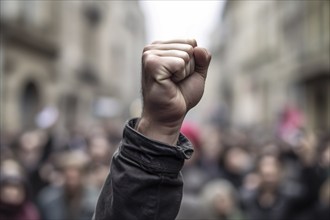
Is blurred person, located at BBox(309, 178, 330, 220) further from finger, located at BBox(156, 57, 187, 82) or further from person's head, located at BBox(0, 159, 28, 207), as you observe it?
finger, located at BBox(156, 57, 187, 82)

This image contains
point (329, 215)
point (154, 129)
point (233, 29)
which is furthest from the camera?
point (233, 29)

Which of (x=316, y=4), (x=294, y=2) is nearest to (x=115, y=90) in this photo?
(x=294, y=2)

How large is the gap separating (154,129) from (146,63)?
0.21 meters

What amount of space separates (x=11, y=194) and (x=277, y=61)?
2928 centimetres

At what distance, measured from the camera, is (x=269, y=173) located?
535 cm

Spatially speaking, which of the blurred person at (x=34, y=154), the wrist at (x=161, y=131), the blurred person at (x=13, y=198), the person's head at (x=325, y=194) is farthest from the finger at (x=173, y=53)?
the blurred person at (x=34, y=154)

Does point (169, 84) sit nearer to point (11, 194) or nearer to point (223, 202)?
point (11, 194)

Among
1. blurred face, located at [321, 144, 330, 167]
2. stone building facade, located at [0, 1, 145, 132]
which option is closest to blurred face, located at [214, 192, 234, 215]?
blurred face, located at [321, 144, 330, 167]

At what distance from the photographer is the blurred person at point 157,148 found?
1711 mm

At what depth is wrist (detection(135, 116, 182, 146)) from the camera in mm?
1781

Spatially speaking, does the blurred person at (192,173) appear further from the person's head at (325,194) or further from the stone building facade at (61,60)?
the stone building facade at (61,60)

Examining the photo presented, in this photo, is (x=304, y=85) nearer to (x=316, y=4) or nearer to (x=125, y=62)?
(x=316, y=4)

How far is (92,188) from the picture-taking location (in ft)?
17.5

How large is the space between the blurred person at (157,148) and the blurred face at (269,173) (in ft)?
12.0
